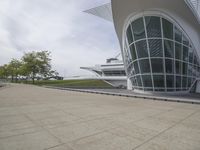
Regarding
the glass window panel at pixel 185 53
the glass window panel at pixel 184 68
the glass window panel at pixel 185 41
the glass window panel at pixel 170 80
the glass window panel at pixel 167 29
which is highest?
Result: the glass window panel at pixel 167 29

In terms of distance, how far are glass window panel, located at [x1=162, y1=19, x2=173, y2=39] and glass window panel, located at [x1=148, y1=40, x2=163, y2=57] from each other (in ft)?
4.18

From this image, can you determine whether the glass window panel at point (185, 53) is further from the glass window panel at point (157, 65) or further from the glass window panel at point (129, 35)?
the glass window panel at point (129, 35)

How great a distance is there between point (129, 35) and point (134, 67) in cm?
486

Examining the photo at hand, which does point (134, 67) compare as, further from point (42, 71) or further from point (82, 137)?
point (42, 71)

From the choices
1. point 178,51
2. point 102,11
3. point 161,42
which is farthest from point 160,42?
point 102,11

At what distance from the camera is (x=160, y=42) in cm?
2266

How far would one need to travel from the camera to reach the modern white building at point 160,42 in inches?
888

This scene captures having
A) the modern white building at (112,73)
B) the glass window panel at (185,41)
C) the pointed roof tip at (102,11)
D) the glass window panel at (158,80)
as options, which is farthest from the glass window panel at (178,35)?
the modern white building at (112,73)

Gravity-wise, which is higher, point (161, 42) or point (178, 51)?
point (161, 42)

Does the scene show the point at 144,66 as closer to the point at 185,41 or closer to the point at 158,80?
the point at 158,80

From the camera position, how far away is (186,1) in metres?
21.2

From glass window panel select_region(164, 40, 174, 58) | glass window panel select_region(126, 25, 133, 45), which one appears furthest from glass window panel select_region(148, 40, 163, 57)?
glass window panel select_region(126, 25, 133, 45)

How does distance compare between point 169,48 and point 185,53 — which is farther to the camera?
point 185,53

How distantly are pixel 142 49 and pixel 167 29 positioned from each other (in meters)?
4.09
